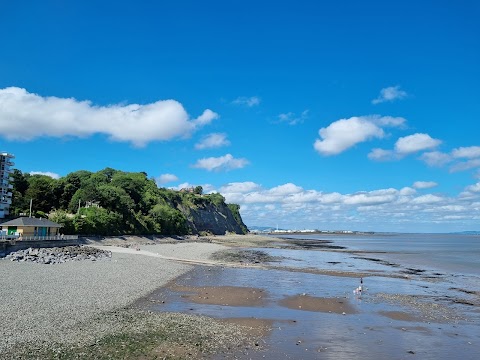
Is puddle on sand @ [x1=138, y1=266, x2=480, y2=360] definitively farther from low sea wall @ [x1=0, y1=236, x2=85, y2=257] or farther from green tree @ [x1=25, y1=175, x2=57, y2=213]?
green tree @ [x1=25, y1=175, x2=57, y2=213]

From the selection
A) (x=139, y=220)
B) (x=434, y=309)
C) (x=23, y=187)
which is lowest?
(x=434, y=309)

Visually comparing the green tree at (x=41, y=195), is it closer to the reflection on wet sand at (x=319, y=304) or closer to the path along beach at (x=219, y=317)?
the path along beach at (x=219, y=317)

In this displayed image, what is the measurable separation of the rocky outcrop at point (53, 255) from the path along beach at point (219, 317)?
9.68ft

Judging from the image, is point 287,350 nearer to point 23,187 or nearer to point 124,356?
point 124,356

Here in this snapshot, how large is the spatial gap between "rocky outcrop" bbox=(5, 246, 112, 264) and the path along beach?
9.68 feet

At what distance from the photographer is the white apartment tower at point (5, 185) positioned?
78.2 m

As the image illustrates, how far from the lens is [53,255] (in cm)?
4356

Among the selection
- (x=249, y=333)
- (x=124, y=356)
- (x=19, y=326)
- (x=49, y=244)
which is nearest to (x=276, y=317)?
(x=249, y=333)

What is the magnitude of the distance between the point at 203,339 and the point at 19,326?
758cm

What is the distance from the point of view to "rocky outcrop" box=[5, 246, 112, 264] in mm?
39519

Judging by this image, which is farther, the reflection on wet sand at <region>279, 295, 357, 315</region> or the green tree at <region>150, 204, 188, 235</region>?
the green tree at <region>150, 204, 188, 235</region>

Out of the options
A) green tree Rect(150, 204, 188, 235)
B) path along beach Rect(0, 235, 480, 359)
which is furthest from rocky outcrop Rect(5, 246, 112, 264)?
green tree Rect(150, 204, 188, 235)

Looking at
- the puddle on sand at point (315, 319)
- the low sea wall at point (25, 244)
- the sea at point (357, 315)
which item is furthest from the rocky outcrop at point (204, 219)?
the puddle on sand at point (315, 319)

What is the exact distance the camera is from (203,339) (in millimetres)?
16641
